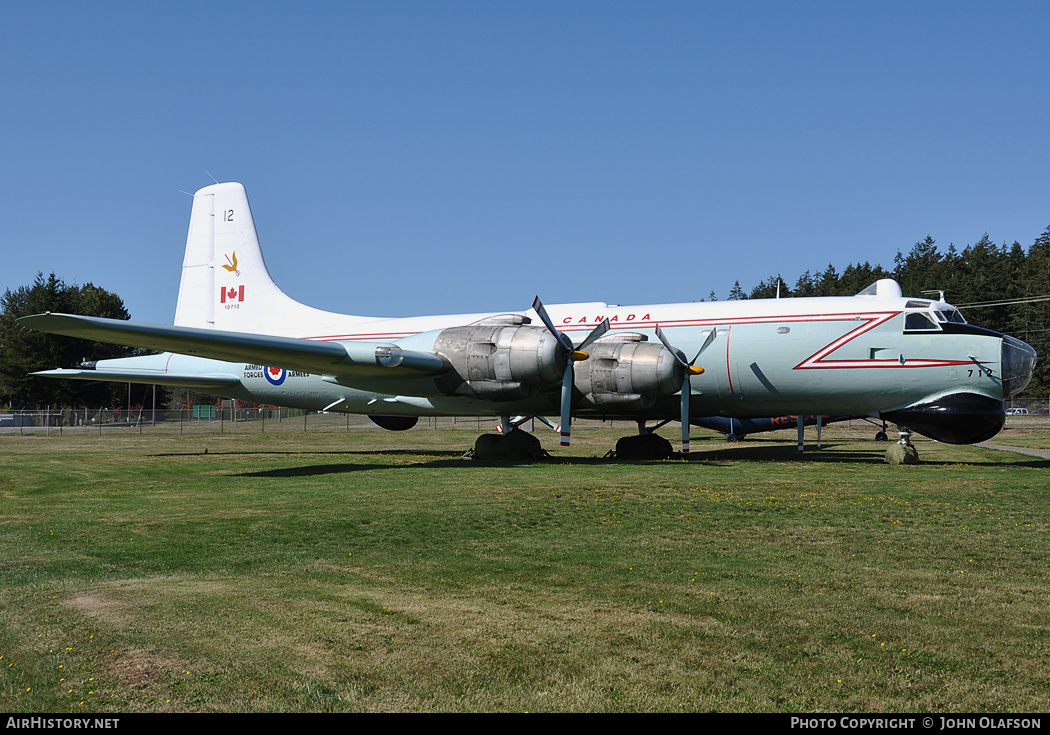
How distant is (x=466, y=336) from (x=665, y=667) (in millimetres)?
17933

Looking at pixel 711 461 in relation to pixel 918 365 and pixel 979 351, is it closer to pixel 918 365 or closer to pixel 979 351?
pixel 918 365

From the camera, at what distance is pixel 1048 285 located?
103m

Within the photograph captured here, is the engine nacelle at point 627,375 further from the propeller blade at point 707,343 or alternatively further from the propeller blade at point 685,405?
the propeller blade at point 707,343

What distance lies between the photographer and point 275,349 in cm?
2112

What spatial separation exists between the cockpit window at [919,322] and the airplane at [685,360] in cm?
3

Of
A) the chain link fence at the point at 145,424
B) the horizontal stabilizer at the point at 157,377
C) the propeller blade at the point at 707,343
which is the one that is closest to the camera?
the propeller blade at the point at 707,343

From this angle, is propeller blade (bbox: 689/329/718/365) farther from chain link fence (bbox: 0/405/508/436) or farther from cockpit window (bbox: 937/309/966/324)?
chain link fence (bbox: 0/405/508/436)

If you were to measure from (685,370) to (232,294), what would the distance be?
55.3 feet

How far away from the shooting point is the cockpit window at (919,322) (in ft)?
70.4

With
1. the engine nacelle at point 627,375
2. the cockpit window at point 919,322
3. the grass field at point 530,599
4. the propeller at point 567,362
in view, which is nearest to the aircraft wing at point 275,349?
the propeller at point 567,362

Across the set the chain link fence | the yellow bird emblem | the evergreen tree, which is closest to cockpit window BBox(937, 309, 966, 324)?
the yellow bird emblem

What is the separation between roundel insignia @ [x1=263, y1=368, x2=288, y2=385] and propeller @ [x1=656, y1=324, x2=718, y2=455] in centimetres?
1297

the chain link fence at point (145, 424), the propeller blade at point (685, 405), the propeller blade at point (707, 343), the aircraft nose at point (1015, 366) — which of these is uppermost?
the propeller blade at point (707, 343)

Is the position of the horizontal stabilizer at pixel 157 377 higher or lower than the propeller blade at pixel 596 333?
lower
